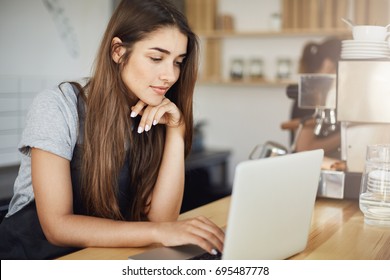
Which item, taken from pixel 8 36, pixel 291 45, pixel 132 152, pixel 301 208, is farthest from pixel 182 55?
pixel 291 45

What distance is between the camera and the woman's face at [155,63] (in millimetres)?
1227

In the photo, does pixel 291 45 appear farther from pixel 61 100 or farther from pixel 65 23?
pixel 61 100

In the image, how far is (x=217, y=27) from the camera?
11.8 ft

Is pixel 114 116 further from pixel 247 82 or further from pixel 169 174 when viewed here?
pixel 247 82

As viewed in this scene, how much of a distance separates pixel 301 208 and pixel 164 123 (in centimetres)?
49

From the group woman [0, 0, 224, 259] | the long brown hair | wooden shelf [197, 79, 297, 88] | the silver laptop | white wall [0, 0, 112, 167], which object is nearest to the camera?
the silver laptop

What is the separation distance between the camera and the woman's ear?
1262 mm

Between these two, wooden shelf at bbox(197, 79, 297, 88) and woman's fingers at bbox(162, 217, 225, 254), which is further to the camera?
wooden shelf at bbox(197, 79, 297, 88)

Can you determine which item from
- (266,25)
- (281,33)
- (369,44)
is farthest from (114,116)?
(266,25)

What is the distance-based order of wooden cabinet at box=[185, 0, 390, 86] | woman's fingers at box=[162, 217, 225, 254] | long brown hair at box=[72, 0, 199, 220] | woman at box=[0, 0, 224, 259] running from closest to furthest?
woman's fingers at box=[162, 217, 225, 254], woman at box=[0, 0, 224, 259], long brown hair at box=[72, 0, 199, 220], wooden cabinet at box=[185, 0, 390, 86]

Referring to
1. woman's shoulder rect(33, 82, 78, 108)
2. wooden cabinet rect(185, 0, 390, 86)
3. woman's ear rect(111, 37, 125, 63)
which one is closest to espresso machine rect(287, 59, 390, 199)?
woman's ear rect(111, 37, 125, 63)

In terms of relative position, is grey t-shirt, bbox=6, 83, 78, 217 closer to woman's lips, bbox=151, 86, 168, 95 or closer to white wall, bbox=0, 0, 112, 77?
woman's lips, bbox=151, 86, 168, 95

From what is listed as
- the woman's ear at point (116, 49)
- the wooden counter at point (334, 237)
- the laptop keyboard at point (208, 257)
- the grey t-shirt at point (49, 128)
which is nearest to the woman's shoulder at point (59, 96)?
the grey t-shirt at point (49, 128)

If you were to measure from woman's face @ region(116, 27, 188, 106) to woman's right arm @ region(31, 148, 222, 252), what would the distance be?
26cm
